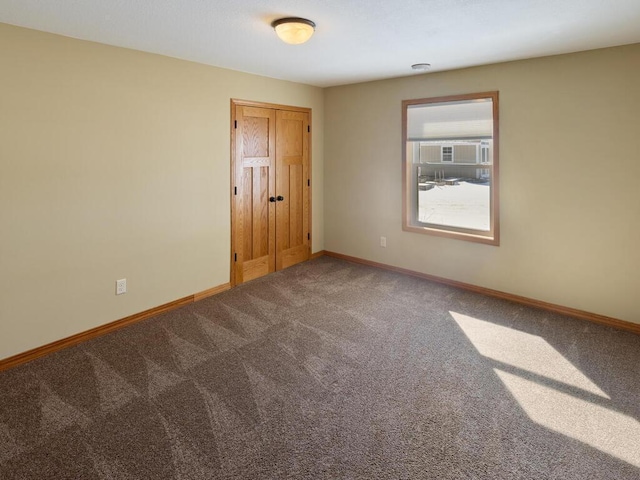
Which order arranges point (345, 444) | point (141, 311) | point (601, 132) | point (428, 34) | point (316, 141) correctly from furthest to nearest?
1. point (316, 141)
2. point (141, 311)
3. point (601, 132)
4. point (428, 34)
5. point (345, 444)

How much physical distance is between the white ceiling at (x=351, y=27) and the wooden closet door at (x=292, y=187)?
1.27 m

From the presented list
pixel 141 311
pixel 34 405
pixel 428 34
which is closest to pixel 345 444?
pixel 34 405

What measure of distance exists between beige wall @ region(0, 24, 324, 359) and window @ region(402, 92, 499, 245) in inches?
83.8

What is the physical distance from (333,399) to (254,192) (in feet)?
9.54

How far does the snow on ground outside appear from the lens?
4.35 meters

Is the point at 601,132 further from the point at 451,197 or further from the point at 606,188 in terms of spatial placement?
the point at 451,197

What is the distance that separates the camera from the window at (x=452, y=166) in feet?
13.7

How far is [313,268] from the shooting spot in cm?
532

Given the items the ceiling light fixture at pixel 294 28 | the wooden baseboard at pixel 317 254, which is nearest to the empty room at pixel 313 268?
the ceiling light fixture at pixel 294 28

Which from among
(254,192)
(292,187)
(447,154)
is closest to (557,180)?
(447,154)

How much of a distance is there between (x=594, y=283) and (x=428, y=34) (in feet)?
8.71

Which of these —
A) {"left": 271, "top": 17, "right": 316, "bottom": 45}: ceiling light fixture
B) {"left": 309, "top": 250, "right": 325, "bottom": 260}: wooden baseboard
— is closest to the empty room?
{"left": 271, "top": 17, "right": 316, "bottom": 45}: ceiling light fixture

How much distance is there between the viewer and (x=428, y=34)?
9.88ft

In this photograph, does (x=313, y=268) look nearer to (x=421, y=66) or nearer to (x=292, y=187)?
(x=292, y=187)
